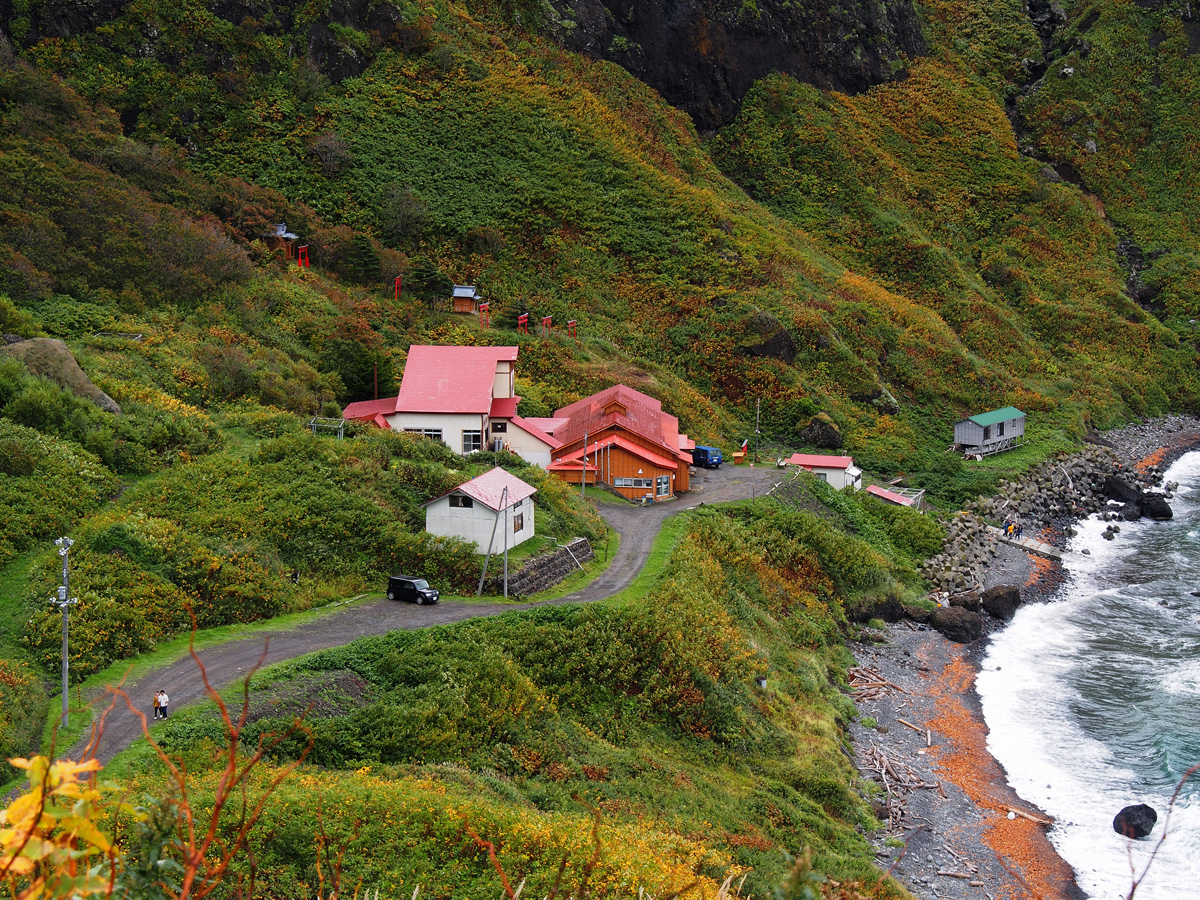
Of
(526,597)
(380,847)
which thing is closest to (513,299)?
(526,597)

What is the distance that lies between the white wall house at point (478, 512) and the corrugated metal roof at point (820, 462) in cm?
2218

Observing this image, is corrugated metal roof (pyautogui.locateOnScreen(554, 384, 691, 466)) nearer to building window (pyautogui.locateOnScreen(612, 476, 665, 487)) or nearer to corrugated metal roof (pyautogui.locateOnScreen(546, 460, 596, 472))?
corrugated metal roof (pyautogui.locateOnScreen(546, 460, 596, 472))

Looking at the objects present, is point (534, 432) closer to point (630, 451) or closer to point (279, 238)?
point (630, 451)

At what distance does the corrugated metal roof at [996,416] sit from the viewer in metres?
59.6

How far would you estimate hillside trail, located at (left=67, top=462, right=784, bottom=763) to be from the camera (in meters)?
20.7

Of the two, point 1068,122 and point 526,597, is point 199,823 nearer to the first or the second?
point 526,597

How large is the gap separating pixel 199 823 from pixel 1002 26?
125963 millimetres

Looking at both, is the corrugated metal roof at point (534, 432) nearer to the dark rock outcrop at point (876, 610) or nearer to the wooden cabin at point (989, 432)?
the dark rock outcrop at point (876, 610)

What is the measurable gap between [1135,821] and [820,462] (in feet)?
85.1

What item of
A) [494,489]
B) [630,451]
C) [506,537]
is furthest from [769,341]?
[506,537]

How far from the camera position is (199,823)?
1509 centimetres

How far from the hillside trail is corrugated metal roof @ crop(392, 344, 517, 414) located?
7814mm

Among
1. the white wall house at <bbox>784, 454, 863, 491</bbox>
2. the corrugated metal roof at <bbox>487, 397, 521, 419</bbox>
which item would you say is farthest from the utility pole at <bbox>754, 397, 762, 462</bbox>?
the corrugated metal roof at <bbox>487, 397, 521, 419</bbox>

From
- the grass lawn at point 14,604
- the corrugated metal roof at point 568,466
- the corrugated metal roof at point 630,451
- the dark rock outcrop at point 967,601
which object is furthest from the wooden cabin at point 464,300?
the grass lawn at point 14,604
